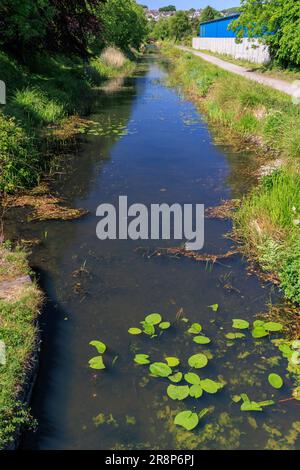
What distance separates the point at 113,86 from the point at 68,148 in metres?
14.4

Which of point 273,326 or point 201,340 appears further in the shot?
point 273,326

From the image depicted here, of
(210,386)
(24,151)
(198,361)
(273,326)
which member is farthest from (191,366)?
(24,151)

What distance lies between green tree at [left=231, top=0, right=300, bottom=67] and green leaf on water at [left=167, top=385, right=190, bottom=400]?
62.2ft

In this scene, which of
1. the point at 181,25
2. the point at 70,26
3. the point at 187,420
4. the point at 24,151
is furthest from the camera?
the point at 181,25

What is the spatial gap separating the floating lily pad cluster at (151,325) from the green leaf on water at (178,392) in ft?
2.85

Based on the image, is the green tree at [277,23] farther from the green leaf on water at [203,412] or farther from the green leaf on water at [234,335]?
the green leaf on water at [203,412]

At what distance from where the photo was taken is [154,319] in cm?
519

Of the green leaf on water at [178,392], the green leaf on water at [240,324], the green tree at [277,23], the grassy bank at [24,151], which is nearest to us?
the grassy bank at [24,151]

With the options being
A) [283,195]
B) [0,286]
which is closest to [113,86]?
[283,195]

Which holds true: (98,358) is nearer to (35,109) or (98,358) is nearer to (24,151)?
(24,151)

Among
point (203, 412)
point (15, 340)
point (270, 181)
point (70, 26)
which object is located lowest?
point (203, 412)

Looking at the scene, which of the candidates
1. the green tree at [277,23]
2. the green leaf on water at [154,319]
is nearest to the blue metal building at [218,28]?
the green tree at [277,23]

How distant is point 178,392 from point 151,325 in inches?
42.9

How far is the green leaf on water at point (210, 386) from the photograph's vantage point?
13.6ft
